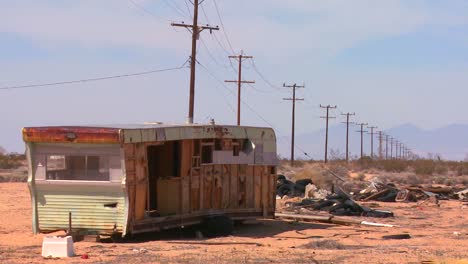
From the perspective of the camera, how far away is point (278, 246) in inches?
605

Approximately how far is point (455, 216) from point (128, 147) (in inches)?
503

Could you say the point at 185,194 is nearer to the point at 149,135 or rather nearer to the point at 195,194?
the point at 195,194

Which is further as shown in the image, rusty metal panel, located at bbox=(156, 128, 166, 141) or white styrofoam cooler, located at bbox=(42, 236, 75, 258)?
rusty metal panel, located at bbox=(156, 128, 166, 141)

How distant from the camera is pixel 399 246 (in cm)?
1539

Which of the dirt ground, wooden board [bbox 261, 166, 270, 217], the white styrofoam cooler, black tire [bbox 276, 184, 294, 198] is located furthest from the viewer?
black tire [bbox 276, 184, 294, 198]

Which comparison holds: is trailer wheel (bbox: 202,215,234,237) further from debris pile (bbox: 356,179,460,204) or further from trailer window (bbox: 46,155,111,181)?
debris pile (bbox: 356,179,460,204)

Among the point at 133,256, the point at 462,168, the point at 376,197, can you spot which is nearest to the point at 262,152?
the point at 133,256

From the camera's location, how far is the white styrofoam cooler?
13.4 m

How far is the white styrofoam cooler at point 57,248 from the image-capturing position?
13383 millimetres

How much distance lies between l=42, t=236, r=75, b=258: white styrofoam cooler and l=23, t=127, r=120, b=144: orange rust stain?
2.50m

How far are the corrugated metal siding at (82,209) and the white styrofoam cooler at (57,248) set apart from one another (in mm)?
2040

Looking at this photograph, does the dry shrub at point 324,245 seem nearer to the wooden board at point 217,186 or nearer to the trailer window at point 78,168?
the wooden board at point 217,186

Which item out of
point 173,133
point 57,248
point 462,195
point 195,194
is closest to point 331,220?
point 195,194

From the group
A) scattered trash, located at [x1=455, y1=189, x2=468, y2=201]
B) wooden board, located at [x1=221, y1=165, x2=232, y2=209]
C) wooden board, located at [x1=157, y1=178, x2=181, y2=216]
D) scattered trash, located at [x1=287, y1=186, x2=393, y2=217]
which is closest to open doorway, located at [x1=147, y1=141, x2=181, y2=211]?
wooden board, located at [x1=157, y1=178, x2=181, y2=216]
